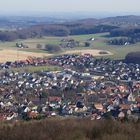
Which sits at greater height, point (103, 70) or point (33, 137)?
point (33, 137)

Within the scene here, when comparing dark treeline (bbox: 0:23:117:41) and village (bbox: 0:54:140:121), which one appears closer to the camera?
village (bbox: 0:54:140:121)

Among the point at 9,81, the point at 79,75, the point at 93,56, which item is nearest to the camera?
the point at 9,81

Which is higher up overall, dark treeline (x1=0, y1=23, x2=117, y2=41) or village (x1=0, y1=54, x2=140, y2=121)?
village (x1=0, y1=54, x2=140, y2=121)

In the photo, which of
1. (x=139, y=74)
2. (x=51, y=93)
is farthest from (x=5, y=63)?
(x=51, y=93)

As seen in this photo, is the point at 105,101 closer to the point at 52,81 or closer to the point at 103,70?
the point at 52,81

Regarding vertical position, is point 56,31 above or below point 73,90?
below

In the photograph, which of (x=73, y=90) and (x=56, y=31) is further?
(x=56, y=31)

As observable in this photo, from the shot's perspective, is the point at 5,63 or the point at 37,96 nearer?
the point at 37,96

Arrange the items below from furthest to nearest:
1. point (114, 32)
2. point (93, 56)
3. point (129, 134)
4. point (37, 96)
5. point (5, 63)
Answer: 1. point (114, 32)
2. point (93, 56)
3. point (5, 63)
4. point (37, 96)
5. point (129, 134)
